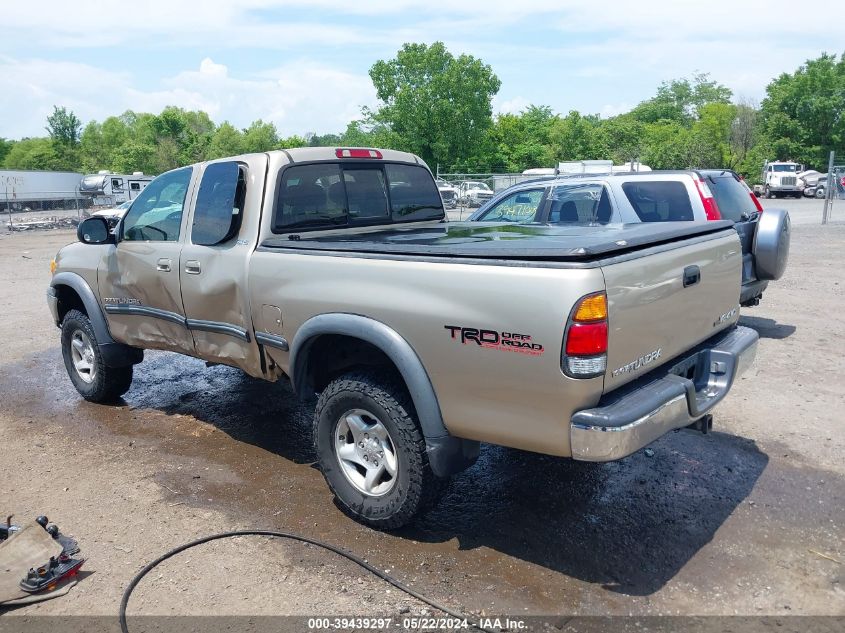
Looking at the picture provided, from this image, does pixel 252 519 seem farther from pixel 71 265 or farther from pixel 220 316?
pixel 71 265

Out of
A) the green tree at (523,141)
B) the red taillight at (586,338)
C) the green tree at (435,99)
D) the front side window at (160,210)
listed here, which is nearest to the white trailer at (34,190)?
the green tree at (435,99)

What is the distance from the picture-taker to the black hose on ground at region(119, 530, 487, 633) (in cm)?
307

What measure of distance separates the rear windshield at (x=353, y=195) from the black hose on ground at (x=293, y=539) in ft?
6.10

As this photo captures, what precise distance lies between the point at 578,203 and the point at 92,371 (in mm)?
5292

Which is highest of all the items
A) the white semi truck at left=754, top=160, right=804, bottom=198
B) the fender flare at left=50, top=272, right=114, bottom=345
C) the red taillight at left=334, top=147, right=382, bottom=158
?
the red taillight at left=334, top=147, right=382, bottom=158

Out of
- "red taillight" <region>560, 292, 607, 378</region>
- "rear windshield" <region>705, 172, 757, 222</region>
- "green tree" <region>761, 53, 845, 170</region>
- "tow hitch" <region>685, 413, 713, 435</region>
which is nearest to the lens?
"red taillight" <region>560, 292, 607, 378</region>

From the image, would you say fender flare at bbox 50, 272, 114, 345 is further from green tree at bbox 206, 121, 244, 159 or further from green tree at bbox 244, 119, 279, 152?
green tree at bbox 244, 119, 279, 152

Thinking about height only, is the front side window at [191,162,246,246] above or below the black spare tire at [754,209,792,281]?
above

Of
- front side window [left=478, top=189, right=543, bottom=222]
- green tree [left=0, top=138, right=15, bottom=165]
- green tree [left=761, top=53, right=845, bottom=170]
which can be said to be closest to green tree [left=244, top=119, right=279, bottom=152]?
green tree [left=0, top=138, right=15, bottom=165]

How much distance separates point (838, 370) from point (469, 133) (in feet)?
148

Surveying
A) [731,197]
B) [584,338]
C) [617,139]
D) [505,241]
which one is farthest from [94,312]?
[617,139]

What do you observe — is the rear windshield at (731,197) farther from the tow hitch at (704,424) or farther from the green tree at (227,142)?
the green tree at (227,142)

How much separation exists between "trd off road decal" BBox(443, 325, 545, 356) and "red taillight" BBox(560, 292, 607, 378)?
12 cm

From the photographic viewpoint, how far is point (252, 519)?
157 inches
